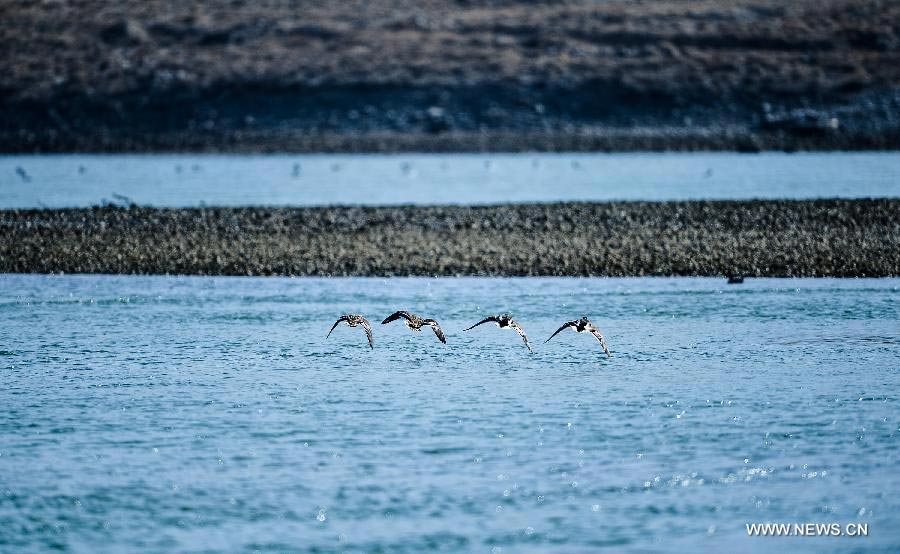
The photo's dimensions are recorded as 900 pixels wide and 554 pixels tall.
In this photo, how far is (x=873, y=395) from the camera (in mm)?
23406

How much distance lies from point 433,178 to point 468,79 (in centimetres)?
4329

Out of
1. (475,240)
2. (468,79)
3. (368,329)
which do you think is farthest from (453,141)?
(368,329)

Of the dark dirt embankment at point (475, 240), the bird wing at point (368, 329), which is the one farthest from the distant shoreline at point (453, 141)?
the bird wing at point (368, 329)

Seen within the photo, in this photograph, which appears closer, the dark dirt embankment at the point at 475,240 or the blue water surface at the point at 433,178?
the dark dirt embankment at the point at 475,240

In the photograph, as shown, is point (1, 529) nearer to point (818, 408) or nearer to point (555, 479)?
point (555, 479)

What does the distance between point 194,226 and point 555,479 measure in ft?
92.5

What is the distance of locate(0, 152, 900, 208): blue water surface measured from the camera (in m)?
59.4

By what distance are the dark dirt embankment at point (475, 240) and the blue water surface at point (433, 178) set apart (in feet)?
23.1

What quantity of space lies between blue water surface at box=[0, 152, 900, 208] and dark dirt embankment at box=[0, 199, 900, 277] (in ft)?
23.1

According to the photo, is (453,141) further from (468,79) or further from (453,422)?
(453,422)

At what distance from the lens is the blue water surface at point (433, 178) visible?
59.4m

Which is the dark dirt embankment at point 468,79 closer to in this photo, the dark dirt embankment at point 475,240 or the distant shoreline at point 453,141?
the distant shoreline at point 453,141

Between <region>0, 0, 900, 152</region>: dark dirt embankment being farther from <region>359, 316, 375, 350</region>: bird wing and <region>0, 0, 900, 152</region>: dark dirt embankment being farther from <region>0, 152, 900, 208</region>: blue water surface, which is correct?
<region>359, 316, 375, 350</region>: bird wing

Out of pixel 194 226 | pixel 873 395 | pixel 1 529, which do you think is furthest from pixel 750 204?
pixel 1 529
